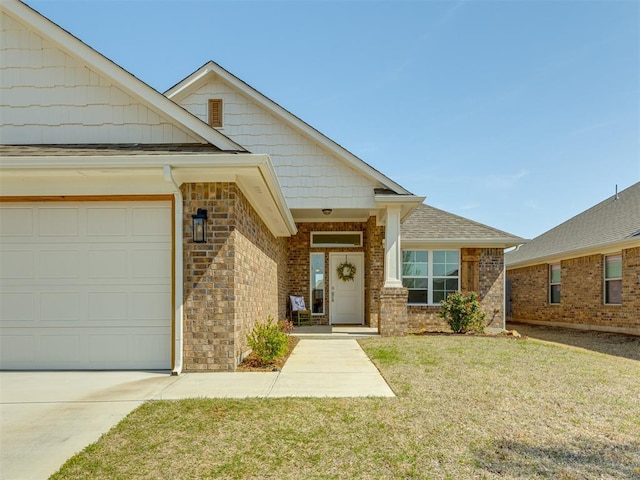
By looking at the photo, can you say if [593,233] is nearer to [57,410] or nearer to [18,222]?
[57,410]

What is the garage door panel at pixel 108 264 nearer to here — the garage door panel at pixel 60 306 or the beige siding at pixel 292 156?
the garage door panel at pixel 60 306

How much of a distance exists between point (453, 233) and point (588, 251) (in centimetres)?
458

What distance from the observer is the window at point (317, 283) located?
1436cm

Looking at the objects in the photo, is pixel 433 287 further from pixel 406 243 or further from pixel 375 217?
pixel 375 217

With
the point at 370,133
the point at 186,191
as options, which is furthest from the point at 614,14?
the point at 186,191

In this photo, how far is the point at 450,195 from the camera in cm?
2130

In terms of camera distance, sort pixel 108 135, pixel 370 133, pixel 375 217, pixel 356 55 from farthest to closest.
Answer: pixel 370 133
pixel 375 217
pixel 356 55
pixel 108 135

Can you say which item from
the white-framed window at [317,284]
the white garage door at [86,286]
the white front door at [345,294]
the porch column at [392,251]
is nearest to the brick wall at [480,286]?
the white front door at [345,294]

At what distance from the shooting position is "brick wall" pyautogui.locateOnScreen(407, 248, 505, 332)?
45.2ft

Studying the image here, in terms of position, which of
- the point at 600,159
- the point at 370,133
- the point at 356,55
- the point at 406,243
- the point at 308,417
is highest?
the point at 356,55

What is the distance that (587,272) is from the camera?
48.2 feet

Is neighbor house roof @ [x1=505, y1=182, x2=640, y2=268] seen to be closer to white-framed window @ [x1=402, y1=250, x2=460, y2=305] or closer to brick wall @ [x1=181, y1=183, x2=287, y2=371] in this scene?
white-framed window @ [x1=402, y1=250, x2=460, y2=305]

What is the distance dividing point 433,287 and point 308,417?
10397 mm

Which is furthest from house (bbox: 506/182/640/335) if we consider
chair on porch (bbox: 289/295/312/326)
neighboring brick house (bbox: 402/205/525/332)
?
chair on porch (bbox: 289/295/312/326)
